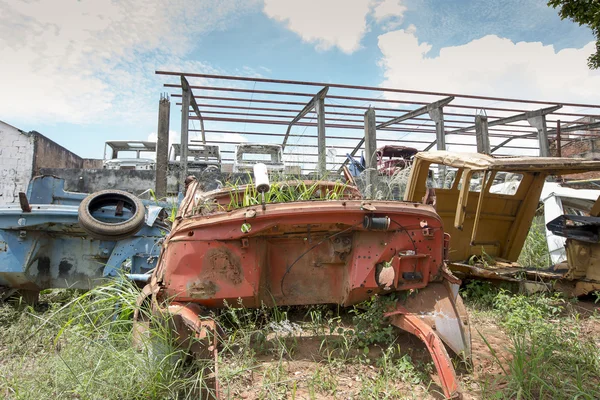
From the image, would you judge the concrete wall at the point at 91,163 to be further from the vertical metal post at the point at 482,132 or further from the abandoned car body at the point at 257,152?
the vertical metal post at the point at 482,132

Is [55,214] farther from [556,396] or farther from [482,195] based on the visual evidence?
[482,195]

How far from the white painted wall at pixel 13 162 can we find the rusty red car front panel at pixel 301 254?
15.4m

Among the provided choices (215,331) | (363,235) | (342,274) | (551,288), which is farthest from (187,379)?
(551,288)

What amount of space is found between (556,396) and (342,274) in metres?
1.44

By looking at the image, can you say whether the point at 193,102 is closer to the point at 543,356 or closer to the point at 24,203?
the point at 24,203

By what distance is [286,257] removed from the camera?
8.93 ft

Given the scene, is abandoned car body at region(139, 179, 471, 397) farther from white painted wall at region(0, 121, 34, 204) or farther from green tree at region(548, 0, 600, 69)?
white painted wall at region(0, 121, 34, 204)

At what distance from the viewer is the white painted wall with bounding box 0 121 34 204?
14086mm

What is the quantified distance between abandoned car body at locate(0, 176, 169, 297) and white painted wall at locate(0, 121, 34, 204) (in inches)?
498

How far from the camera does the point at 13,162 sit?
14281 mm

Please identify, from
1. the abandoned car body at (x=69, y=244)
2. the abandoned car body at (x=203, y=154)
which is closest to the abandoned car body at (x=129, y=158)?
the abandoned car body at (x=203, y=154)

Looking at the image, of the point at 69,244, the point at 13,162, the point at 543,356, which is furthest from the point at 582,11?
the point at 13,162

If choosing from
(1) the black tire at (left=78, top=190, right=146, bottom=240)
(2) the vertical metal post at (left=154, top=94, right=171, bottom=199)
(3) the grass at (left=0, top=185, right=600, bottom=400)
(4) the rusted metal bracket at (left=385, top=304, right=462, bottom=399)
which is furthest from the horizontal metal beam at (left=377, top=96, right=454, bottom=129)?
(4) the rusted metal bracket at (left=385, top=304, right=462, bottom=399)

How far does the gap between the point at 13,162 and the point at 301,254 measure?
16297 mm
